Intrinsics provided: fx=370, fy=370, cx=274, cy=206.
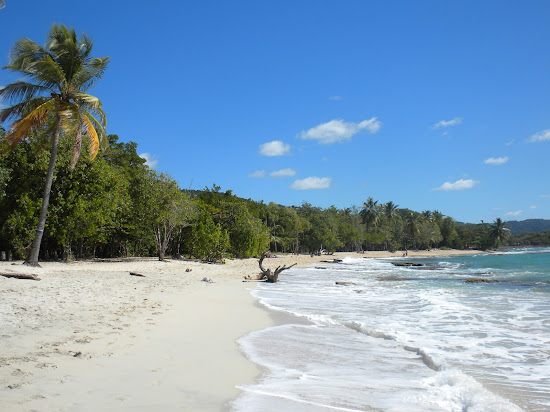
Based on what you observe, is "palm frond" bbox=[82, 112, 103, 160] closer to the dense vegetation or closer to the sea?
the dense vegetation

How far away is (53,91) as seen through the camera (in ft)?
50.6

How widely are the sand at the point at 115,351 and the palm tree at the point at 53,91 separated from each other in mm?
7008

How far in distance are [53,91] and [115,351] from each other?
14.3m

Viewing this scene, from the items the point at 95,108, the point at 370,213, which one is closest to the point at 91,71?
the point at 95,108

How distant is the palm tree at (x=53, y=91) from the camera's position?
47.3 ft

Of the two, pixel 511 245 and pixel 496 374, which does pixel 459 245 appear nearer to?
pixel 511 245

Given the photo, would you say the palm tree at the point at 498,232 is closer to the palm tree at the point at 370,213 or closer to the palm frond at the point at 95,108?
the palm tree at the point at 370,213

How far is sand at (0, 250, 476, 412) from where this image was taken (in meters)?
3.47

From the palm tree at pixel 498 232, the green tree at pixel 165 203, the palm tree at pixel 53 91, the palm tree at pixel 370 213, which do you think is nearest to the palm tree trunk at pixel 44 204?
the palm tree at pixel 53 91

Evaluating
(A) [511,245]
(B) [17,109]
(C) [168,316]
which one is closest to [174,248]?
(B) [17,109]

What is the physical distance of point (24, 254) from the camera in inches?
778

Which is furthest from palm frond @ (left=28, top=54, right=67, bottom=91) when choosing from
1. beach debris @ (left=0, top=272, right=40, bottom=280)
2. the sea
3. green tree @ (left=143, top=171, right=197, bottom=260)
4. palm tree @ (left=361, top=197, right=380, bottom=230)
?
palm tree @ (left=361, top=197, right=380, bottom=230)

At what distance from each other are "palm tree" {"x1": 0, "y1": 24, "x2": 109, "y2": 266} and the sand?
23.0 ft

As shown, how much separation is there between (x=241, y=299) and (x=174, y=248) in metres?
25.9
